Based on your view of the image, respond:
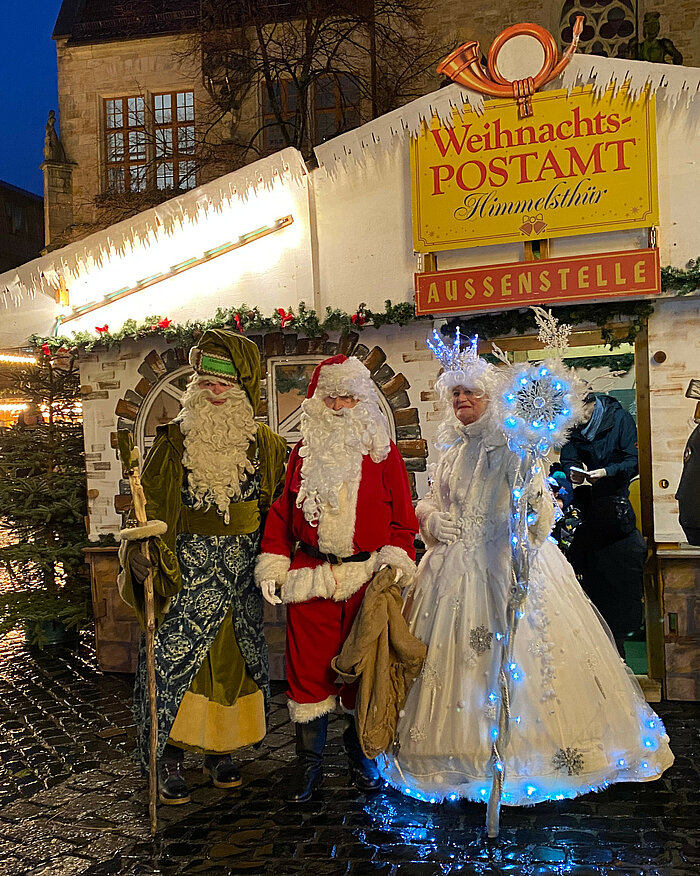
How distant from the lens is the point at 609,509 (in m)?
6.11

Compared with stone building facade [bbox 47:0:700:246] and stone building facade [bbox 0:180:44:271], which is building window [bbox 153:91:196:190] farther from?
stone building facade [bbox 0:180:44:271]

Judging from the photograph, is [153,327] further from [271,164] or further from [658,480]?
[658,480]

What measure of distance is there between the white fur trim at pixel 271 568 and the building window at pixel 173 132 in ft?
46.3

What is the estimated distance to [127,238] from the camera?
6.98m

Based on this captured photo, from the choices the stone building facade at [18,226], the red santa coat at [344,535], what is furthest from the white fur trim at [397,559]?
the stone building facade at [18,226]

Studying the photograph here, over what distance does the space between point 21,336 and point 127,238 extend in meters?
1.26

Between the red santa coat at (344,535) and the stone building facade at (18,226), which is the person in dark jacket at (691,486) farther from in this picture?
the stone building facade at (18,226)

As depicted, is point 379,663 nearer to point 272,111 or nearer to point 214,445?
point 214,445

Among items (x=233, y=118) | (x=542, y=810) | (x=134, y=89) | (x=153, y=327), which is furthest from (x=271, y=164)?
(x=134, y=89)

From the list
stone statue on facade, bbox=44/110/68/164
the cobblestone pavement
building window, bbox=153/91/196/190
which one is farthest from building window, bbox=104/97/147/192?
the cobblestone pavement

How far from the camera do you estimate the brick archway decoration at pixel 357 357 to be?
659 centimetres

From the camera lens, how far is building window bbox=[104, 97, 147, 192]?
1780 cm

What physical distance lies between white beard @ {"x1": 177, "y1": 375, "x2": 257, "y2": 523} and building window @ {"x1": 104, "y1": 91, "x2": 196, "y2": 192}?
13473mm

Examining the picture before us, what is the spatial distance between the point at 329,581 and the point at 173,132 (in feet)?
50.1
